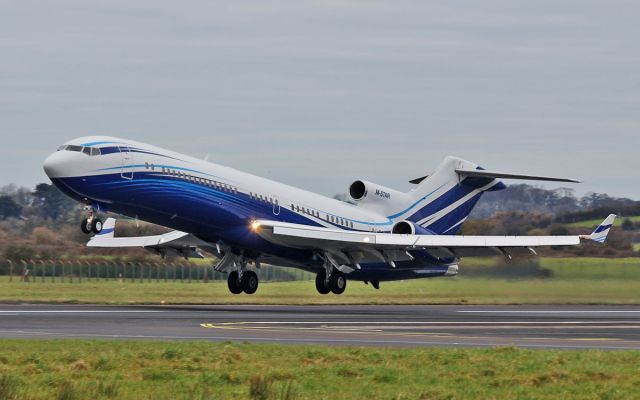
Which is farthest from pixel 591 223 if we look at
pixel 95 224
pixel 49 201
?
pixel 49 201

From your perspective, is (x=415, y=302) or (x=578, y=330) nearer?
(x=578, y=330)

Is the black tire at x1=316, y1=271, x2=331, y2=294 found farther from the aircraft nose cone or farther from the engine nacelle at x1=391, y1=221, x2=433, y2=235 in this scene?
the aircraft nose cone

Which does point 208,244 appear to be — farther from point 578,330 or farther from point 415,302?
point 578,330

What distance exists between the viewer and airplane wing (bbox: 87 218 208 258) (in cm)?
5028

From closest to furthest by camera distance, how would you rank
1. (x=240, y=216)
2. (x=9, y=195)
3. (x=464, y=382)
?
(x=464, y=382), (x=240, y=216), (x=9, y=195)

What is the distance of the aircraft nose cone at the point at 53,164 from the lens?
131 feet

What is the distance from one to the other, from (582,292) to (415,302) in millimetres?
7517

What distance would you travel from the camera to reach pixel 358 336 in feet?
95.3

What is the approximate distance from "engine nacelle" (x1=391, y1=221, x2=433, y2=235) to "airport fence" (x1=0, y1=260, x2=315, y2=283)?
9911 mm

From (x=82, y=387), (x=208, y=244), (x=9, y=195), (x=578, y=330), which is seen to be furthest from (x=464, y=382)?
(x=9, y=195)

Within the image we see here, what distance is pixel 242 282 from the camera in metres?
48.7

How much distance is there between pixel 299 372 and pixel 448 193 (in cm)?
3637

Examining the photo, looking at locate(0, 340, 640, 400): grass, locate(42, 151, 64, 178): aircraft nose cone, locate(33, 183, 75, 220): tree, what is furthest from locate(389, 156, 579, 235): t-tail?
locate(33, 183, 75, 220): tree

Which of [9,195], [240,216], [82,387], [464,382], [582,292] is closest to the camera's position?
[82,387]
